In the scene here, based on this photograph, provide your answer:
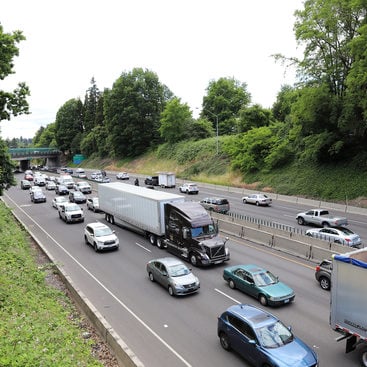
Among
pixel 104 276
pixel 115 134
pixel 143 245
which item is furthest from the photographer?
pixel 115 134

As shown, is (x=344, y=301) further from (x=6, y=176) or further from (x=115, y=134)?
(x=115, y=134)

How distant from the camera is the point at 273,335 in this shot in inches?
410

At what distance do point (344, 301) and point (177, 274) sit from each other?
7350 millimetres

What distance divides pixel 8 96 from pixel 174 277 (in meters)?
17.8

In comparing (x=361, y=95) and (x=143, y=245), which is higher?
(x=361, y=95)

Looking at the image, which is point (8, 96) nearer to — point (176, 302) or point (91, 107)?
point (176, 302)

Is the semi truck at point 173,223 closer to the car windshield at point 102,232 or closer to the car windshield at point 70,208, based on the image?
the car windshield at point 102,232

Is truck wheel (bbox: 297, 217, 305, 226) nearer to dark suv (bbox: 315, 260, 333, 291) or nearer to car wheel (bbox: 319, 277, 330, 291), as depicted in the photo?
dark suv (bbox: 315, 260, 333, 291)

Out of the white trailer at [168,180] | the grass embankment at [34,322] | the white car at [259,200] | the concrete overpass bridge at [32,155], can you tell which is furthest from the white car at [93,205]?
the concrete overpass bridge at [32,155]

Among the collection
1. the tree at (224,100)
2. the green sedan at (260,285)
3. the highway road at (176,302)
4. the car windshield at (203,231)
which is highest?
the tree at (224,100)

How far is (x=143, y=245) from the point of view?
24.2 m

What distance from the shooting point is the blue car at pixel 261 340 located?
9688 millimetres

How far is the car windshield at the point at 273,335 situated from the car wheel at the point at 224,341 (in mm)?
1413

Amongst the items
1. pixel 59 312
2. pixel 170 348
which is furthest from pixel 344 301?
pixel 59 312
